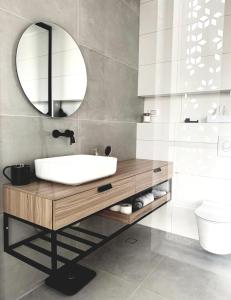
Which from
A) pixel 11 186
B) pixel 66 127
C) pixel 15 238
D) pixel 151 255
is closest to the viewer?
pixel 11 186

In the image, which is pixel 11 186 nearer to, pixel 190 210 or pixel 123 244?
pixel 123 244

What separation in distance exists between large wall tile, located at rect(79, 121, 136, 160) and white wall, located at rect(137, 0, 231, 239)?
118mm

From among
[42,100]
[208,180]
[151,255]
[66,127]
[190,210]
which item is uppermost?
[42,100]

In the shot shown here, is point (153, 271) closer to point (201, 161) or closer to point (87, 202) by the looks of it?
point (87, 202)

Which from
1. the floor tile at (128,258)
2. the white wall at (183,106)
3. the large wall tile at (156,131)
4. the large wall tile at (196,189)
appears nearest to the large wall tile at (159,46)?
the white wall at (183,106)

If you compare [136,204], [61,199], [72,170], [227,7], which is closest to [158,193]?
[136,204]

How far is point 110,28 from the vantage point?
88.1 inches

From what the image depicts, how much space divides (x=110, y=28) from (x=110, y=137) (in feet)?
3.38

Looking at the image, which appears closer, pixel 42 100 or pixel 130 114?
pixel 42 100

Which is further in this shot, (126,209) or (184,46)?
(184,46)

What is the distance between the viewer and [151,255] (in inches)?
84.9

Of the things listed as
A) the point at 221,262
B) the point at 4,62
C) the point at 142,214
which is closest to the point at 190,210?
the point at 221,262

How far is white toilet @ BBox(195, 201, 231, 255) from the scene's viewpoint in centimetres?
192

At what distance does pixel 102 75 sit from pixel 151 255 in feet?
5.59
